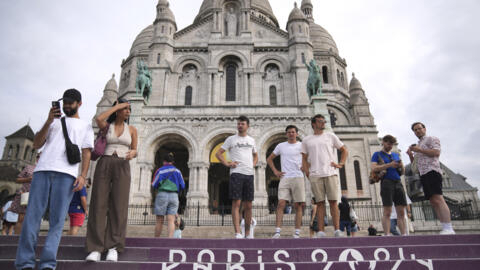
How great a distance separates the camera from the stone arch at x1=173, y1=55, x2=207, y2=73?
24.1 metres

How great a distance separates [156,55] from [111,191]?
824 inches

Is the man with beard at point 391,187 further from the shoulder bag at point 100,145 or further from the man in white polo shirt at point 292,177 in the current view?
the shoulder bag at point 100,145

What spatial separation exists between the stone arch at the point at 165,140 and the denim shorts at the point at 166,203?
35.3ft

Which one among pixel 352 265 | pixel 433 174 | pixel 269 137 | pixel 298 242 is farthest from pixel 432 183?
pixel 269 137

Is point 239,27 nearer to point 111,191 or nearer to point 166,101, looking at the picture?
point 166,101

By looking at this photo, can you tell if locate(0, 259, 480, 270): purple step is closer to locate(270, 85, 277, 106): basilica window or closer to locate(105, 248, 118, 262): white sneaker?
locate(105, 248, 118, 262): white sneaker

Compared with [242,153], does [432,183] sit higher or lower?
lower

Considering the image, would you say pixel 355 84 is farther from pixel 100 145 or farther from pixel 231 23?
pixel 100 145

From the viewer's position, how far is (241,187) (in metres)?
6.52

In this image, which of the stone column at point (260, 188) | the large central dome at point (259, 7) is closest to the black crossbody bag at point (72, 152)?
the stone column at point (260, 188)

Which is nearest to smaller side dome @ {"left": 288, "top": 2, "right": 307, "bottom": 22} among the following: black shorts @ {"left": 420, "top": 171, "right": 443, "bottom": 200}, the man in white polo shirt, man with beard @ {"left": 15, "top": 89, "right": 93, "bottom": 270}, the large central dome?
the large central dome

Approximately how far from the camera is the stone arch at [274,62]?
23938 millimetres

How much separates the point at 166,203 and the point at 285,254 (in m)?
3.33

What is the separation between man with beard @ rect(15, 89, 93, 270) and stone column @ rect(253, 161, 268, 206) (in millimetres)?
13600
